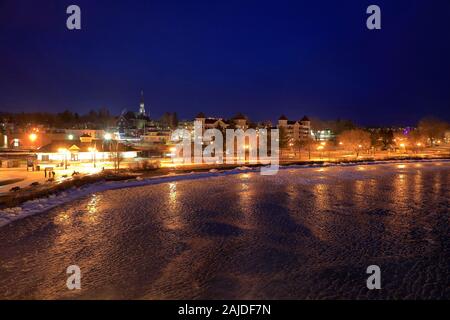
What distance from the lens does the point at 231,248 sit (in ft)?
29.3

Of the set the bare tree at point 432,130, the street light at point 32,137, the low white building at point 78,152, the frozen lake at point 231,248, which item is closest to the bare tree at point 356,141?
the bare tree at point 432,130

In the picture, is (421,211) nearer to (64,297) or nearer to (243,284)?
(243,284)

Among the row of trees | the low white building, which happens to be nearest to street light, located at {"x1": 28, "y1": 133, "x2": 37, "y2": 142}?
the low white building

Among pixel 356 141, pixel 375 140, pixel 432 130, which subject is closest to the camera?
pixel 356 141

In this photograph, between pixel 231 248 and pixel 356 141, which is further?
pixel 356 141

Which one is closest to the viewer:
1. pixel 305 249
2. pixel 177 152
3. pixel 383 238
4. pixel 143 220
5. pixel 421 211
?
pixel 305 249

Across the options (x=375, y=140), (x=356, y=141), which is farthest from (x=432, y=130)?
(x=356, y=141)

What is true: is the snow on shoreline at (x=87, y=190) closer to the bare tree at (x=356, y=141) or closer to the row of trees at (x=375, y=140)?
the row of trees at (x=375, y=140)

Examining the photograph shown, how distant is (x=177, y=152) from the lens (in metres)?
48.2

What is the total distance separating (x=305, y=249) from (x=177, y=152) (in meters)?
40.5

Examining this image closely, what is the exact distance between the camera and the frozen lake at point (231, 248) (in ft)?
21.2

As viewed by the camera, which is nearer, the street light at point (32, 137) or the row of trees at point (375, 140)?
the street light at point (32, 137)

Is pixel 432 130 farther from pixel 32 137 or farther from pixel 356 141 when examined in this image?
pixel 32 137
